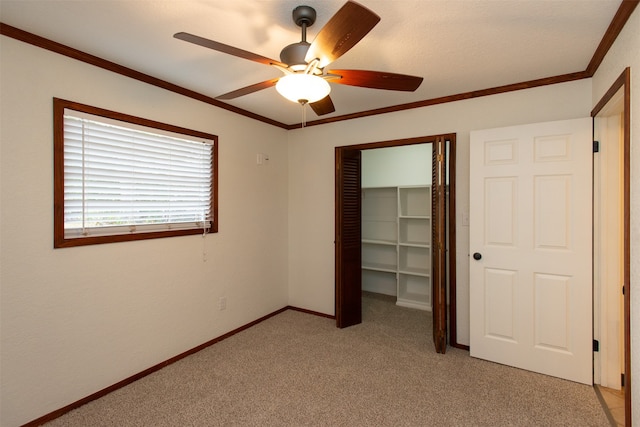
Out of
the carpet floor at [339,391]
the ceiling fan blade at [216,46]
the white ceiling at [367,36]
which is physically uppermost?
the white ceiling at [367,36]

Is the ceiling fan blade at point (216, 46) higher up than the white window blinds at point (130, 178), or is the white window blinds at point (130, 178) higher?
the ceiling fan blade at point (216, 46)

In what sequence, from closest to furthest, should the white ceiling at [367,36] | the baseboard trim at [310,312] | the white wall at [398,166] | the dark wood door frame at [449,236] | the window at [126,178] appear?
the white ceiling at [367,36] → the window at [126,178] → the dark wood door frame at [449,236] → the baseboard trim at [310,312] → the white wall at [398,166]

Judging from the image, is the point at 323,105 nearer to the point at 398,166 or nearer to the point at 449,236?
the point at 449,236

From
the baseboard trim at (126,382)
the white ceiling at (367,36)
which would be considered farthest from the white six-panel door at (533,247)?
the baseboard trim at (126,382)

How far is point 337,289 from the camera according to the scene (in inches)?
135

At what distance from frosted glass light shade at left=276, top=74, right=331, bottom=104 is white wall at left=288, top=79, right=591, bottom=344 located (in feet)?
6.10

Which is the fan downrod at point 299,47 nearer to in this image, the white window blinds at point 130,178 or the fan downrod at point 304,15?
the fan downrod at point 304,15

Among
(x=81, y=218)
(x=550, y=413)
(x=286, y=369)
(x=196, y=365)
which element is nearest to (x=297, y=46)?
(x=81, y=218)

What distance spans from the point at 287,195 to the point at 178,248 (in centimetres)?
165

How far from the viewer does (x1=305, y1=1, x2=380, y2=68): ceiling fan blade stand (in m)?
1.15

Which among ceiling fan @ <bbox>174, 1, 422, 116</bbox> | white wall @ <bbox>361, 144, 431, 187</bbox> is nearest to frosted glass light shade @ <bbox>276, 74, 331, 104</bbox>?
ceiling fan @ <bbox>174, 1, 422, 116</bbox>

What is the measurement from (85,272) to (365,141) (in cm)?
276

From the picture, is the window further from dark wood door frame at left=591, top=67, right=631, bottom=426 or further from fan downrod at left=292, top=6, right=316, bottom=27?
dark wood door frame at left=591, top=67, right=631, bottom=426

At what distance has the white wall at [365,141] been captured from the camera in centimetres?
256
